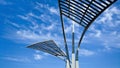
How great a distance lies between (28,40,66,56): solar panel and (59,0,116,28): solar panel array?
13.5 meters

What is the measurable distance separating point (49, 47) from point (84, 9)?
18434 millimetres

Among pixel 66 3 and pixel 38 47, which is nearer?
pixel 66 3

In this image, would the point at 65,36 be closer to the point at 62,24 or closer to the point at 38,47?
the point at 62,24

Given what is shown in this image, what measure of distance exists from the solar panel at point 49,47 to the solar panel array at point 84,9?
13.5m

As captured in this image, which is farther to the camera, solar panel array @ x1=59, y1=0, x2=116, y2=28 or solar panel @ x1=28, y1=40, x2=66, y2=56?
solar panel @ x1=28, y1=40, x2=66, y2=56

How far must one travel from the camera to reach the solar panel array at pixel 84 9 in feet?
46.5

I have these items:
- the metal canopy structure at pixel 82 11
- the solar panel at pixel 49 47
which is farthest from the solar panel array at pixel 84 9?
the solar panel at pixel 49 47

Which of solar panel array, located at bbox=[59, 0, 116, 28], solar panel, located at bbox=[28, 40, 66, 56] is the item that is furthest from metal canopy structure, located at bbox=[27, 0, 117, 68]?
solar panel, located at bbox=[28, 40, 66, 56]

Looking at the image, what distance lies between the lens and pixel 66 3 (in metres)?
16.0

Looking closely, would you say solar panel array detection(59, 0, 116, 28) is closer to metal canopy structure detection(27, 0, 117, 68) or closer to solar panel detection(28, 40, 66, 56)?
metal canopy structure detection(27, 0, 117, 68)

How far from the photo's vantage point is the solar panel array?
14163 mm

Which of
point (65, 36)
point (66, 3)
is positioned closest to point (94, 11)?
point (66, 3)

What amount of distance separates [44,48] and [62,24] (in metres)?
16.2

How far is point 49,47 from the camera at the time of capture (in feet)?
111
